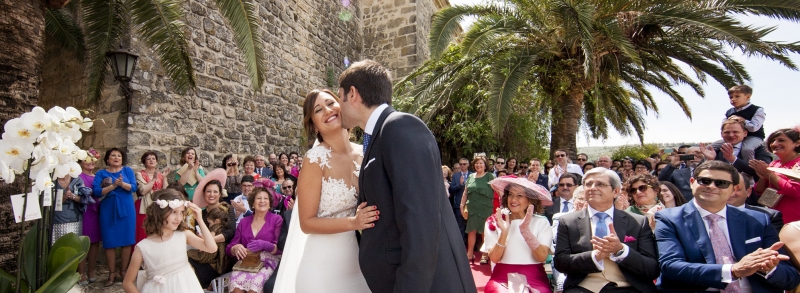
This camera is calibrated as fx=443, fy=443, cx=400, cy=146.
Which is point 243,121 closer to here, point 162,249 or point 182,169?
point 182,169

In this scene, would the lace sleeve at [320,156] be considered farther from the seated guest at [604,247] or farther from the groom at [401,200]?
the seated guest at [604,247]

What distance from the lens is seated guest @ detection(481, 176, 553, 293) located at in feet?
11.1

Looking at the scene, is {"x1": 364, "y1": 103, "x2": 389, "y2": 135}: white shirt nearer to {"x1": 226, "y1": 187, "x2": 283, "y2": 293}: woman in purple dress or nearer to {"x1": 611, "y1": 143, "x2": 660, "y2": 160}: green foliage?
{"x1": 226, "y1": 187, "x2": 283, "y2": 293}: woman in purple dress

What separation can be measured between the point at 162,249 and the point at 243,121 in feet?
17.4

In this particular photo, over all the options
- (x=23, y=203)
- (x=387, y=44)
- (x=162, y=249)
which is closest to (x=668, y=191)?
(x=162, y=249)

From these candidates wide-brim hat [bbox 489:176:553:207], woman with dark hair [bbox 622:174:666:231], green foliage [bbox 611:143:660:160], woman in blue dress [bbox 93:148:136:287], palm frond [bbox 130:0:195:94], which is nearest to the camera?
wide-brim hat [bbox 489:176:553:207]

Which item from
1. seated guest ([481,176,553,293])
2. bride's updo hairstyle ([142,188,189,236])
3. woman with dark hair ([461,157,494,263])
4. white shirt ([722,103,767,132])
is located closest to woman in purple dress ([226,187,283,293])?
bride's updo hairstyle ([142,188,189,236])

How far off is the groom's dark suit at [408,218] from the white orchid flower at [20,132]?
4.31ft

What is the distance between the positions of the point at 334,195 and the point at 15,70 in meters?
2.65

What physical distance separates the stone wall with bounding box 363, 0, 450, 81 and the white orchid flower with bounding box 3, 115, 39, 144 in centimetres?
1149

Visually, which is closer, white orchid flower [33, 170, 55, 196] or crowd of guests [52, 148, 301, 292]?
white orchid flower [33, 170, 55, 196]

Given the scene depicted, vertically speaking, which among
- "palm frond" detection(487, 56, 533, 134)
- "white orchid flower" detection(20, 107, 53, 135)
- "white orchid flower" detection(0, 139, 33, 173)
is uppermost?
"palm frond" detection(487, 56, 533, 134)

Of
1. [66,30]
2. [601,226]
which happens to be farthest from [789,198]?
[66,30]

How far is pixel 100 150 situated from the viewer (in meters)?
6.30
